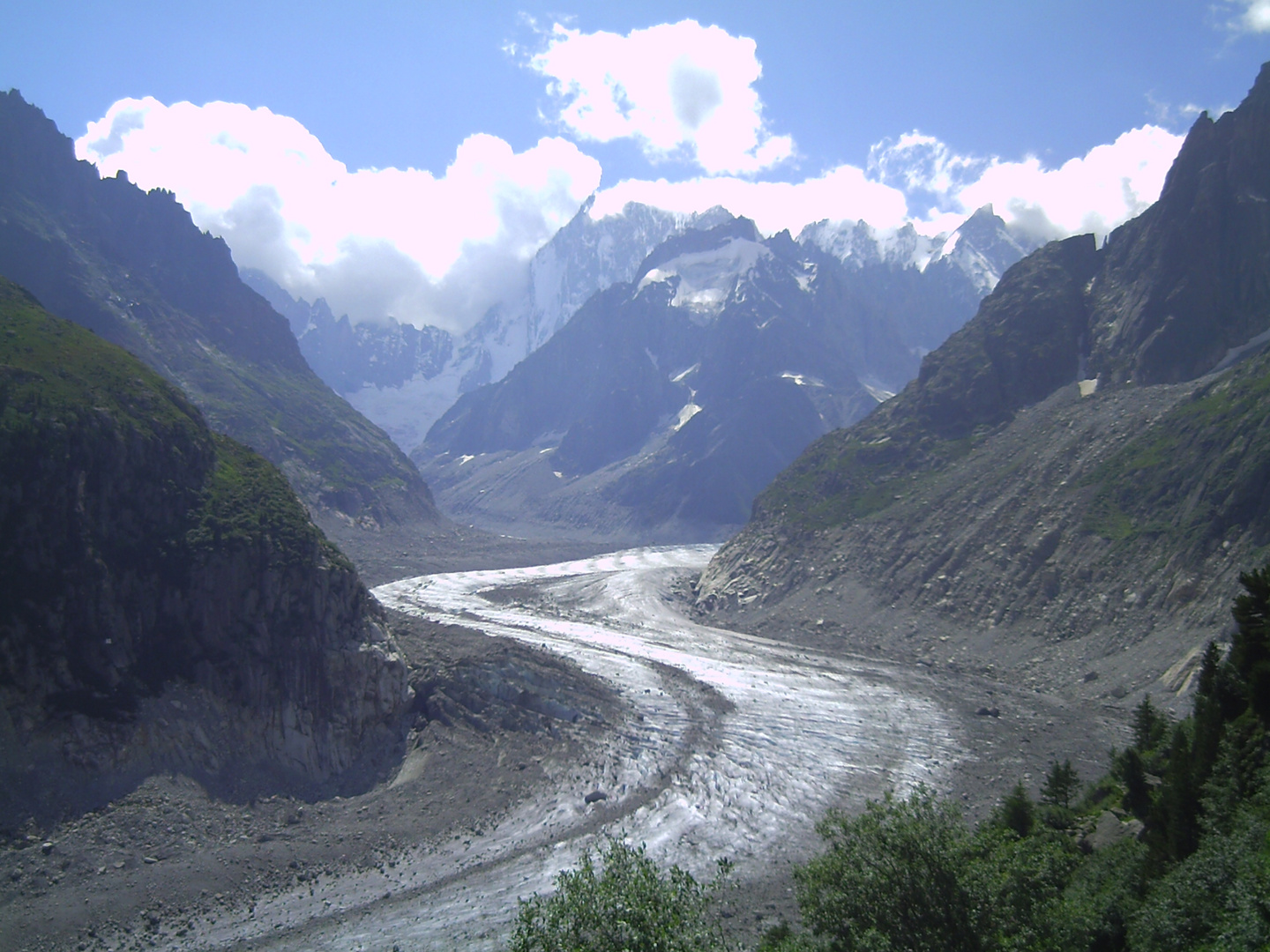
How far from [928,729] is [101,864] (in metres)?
58.0

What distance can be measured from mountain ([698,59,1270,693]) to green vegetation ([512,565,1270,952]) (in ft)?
154

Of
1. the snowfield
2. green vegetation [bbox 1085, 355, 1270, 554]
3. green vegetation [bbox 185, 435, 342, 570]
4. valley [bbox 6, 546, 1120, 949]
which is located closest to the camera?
valley [bbox 6, 546, 1120, 949]

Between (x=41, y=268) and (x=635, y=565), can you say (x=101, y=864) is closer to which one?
(x=635, y=565)

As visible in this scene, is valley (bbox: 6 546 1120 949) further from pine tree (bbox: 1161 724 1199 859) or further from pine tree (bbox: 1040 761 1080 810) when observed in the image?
pine tree (bbox: 1161 724 1199 859)

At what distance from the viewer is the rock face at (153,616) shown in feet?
155

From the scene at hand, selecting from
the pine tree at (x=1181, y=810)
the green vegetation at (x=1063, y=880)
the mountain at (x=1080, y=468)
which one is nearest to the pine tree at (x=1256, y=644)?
the green vegetation at (x=1063, y=880)

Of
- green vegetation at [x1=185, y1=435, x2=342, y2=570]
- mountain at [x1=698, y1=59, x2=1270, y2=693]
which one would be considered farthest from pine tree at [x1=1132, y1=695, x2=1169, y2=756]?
green vegetation at [x1=185, y1=435, x2=342, y2=570]

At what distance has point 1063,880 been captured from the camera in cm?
2723

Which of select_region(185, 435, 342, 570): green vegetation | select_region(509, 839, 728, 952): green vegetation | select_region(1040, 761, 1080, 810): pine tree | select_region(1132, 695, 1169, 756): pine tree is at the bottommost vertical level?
select_region(1040, 761, 1080, 810): pine tree

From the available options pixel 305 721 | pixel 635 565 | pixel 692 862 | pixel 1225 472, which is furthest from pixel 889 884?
pixel 635 565

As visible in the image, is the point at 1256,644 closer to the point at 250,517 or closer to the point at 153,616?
→ the point at 153,616

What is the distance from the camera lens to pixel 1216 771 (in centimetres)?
Result: 2586

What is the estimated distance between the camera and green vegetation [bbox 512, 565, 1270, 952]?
65.2 ft

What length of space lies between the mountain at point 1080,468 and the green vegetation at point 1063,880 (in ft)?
154
